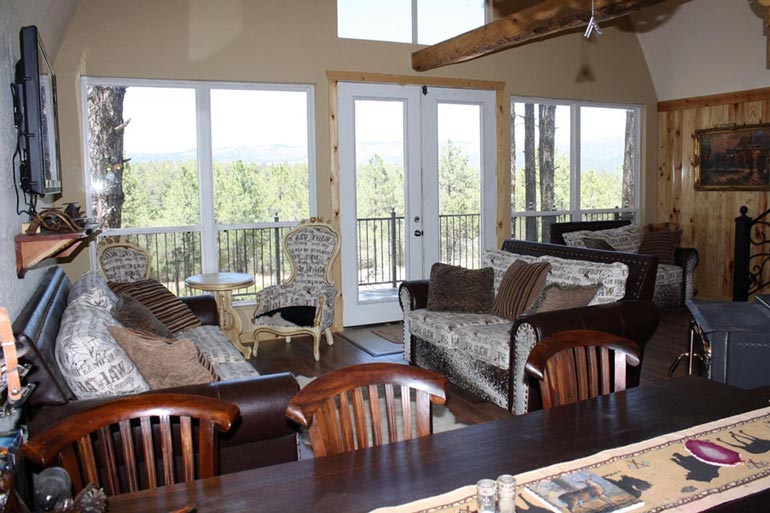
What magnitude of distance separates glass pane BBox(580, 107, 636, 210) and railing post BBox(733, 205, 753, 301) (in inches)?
59.1

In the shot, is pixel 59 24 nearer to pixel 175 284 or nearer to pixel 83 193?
A: pixel 83 193

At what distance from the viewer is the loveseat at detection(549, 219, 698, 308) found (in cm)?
666

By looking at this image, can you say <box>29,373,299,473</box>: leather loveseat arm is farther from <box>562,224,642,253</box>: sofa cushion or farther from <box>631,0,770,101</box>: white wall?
<box>631,0,770,101</box>: white wall

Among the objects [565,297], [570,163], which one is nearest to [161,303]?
[565,297]

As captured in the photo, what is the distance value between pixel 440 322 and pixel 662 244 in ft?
12.0

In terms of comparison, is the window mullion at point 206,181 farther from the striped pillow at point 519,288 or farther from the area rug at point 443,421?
the striped pillow at point 519,288

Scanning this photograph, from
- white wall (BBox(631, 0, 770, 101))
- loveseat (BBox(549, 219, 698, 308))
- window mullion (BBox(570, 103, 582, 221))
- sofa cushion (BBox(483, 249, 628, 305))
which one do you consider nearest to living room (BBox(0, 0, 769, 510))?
white wall (BBox(631, 0, 770, 101))

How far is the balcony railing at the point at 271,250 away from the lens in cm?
549

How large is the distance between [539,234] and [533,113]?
1300 mm

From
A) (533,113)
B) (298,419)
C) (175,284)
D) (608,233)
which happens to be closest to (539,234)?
(608,233)

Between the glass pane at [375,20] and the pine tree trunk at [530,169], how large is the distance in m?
1.58

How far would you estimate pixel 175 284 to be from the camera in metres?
5.54

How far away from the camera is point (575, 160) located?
7.37 metres

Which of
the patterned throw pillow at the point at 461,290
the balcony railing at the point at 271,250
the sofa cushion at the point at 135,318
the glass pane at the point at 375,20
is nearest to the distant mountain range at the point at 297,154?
the balcony railing at the point at 271,250
